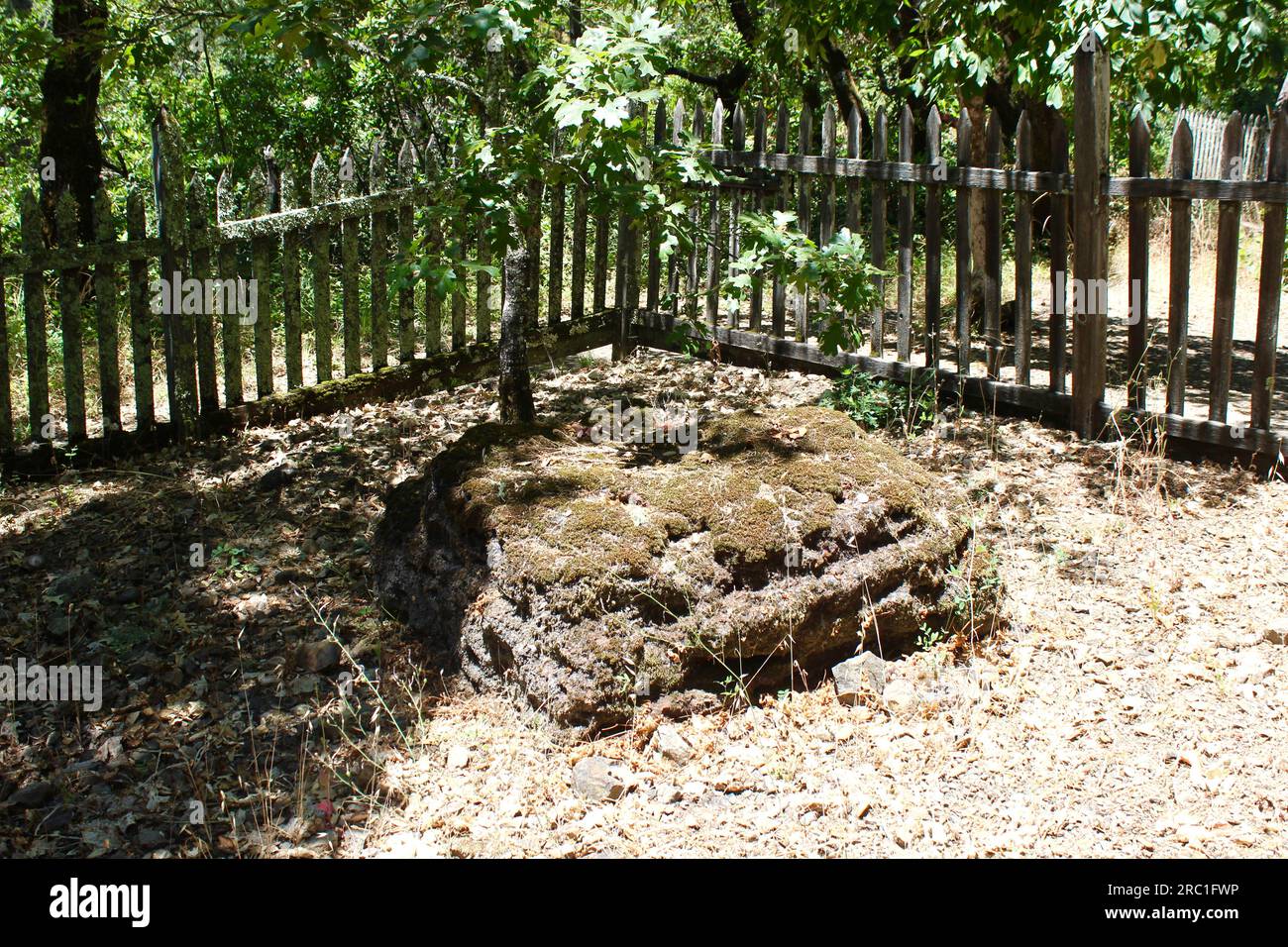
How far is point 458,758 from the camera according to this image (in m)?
3.80

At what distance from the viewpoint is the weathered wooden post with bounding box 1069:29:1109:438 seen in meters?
6.13

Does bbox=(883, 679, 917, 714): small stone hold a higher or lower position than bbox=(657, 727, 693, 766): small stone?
higher

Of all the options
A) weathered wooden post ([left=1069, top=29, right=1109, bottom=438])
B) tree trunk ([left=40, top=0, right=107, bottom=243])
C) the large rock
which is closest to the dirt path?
the large rock

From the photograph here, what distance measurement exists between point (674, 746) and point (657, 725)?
12 cm

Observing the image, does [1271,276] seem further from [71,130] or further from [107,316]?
[71,130]

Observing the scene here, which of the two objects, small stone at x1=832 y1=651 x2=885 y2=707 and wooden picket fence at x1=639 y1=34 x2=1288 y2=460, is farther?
wooden picket fence at x1=639 y1=34 x2=1288 y2=460

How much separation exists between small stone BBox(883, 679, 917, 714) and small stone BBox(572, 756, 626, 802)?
39.3 inches

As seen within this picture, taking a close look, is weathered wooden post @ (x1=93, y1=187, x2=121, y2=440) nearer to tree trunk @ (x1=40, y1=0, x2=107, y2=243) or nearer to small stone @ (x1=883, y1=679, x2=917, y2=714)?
tree trunk @ (x1=40, y1=0, x2=107, y2=243)

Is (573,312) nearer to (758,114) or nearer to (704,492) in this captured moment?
(758,114)

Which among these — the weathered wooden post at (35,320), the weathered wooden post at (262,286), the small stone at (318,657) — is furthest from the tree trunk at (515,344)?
the weathered wooden post at (35,320)

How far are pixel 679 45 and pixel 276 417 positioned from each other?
26.1 feet

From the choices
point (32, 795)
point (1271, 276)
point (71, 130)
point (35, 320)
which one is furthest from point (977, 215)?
point (32, 795)

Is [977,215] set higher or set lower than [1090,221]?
higher

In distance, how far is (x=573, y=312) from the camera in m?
8.20
